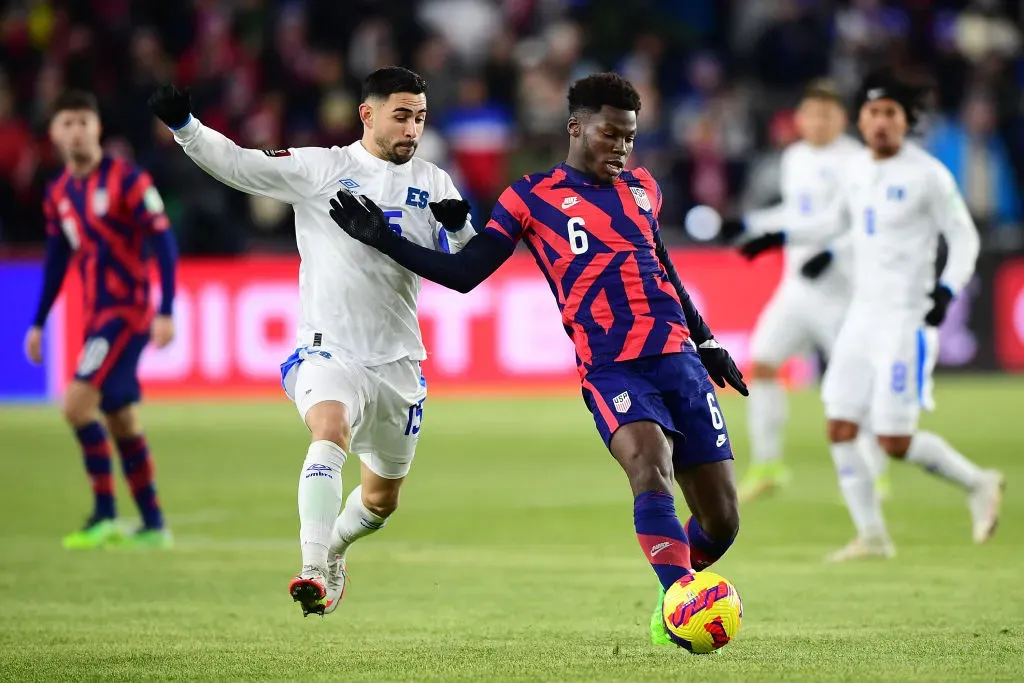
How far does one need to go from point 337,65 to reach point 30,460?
8215 mm

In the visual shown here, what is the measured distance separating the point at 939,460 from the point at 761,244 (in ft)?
5.04

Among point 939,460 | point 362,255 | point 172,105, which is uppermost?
point 172,105

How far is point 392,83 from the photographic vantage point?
22.3ft

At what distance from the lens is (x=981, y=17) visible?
23844mm

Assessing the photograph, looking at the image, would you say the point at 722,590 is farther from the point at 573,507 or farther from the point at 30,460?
the point at 30,460

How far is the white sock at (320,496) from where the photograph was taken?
6168mm

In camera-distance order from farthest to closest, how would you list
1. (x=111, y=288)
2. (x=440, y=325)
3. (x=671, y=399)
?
(x=440, y=325)
(x=111, y=288)
(x=671, y=399)

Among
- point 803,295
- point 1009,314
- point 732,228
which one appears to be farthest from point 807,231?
point 1009,314

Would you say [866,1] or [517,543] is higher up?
[866,1]

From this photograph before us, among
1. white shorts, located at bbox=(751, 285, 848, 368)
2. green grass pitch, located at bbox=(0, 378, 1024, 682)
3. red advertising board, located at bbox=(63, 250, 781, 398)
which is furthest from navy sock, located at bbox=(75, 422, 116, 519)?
red advertising board, located at bbox=(63, 250, 781, 398)

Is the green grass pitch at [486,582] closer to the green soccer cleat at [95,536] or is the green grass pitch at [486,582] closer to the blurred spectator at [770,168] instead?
the green soccer cleat at [95,536]

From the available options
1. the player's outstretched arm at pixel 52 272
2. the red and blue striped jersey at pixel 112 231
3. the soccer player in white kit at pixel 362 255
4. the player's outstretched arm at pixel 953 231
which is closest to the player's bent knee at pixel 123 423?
the red and blue striped jersey at pixel 112 231

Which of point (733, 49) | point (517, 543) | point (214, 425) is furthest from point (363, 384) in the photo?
point (733, 49)

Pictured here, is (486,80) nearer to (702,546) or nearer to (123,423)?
(123,423)
